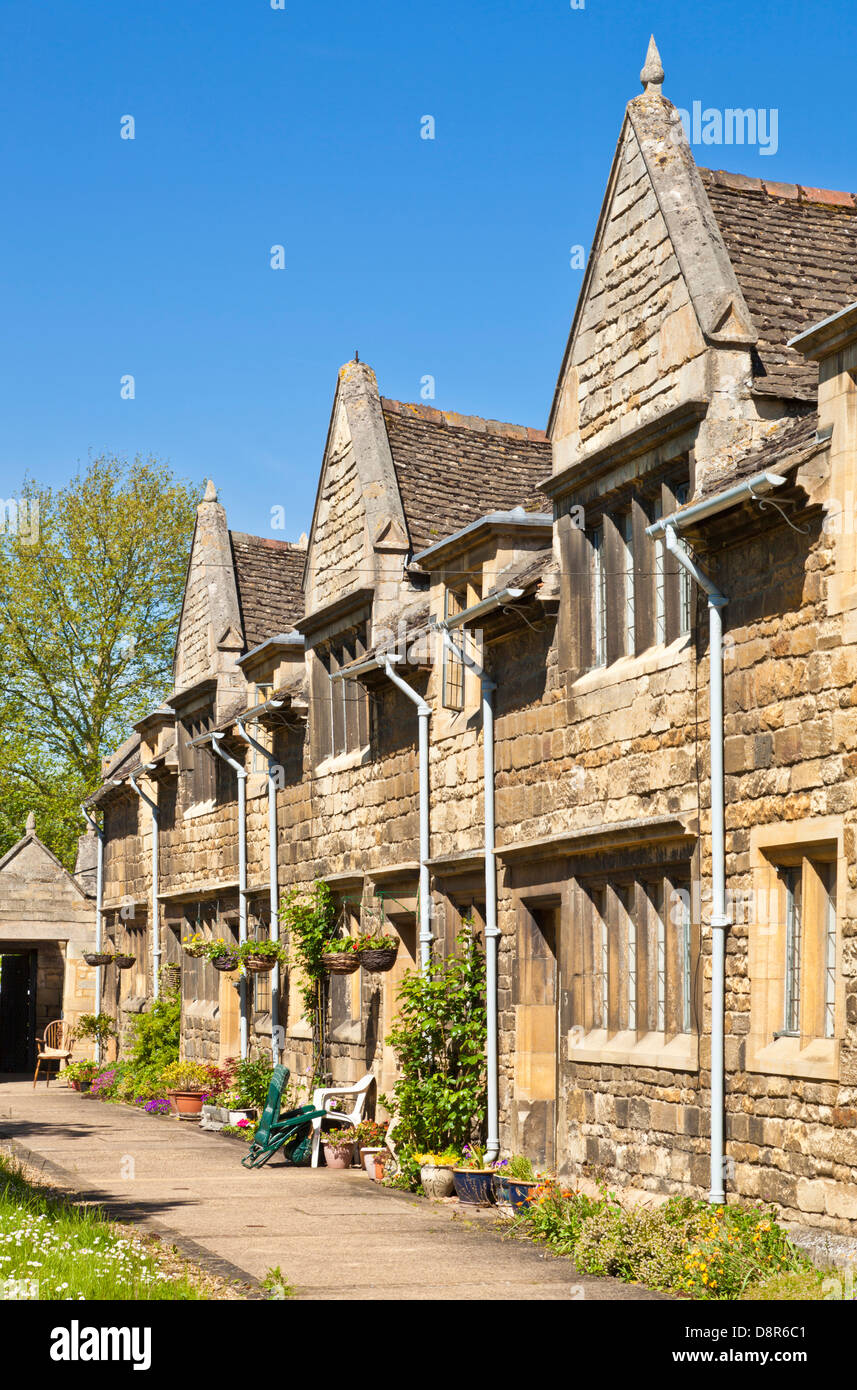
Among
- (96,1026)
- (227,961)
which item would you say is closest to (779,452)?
(227,961)

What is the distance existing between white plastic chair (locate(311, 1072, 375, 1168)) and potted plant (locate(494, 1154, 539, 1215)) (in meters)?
3.42

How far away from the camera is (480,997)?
14.1 meters

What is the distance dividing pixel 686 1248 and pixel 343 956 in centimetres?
755

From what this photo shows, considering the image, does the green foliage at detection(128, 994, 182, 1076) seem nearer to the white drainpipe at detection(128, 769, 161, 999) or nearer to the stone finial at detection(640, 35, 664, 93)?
the white drainpipe at detection(128, 769, 161, 999)

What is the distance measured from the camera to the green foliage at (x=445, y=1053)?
45.6ft

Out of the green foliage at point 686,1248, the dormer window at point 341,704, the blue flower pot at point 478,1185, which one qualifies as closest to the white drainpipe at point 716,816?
the green foliage at point 686,1248

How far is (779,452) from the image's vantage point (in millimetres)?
9852

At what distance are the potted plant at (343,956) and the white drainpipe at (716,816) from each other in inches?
270

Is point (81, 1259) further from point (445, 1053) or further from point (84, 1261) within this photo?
point (445, 1053)

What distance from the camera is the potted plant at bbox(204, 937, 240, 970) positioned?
20567mm

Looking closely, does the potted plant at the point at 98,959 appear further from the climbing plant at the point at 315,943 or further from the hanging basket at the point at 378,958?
the hanging basket at the point at 378,958
